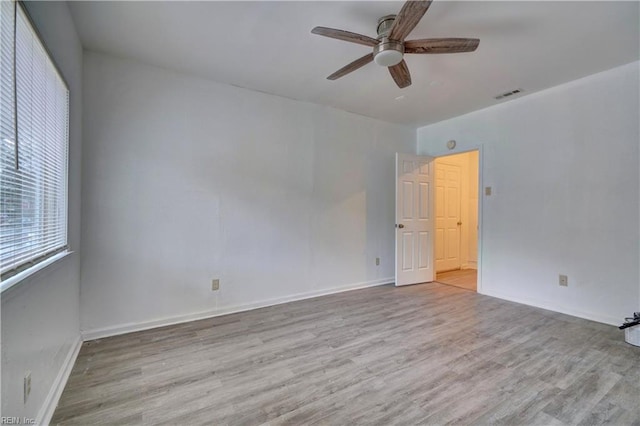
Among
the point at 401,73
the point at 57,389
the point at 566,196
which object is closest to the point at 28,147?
the point at 57,389

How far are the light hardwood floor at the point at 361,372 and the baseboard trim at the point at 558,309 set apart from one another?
11 centimetres

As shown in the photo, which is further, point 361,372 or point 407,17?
point 361,372

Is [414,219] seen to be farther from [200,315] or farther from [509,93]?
[200,315]

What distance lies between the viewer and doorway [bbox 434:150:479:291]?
215 inches

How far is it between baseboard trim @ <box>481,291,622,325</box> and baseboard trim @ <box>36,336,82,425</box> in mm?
4503

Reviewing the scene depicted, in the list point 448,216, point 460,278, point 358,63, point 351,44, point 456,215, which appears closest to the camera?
point 358,63

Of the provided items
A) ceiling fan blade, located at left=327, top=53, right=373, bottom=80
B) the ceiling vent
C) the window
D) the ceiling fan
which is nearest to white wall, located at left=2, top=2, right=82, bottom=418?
the window

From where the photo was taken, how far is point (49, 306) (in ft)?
5.49

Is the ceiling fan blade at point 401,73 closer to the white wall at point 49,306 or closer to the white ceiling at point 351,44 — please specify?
the white ceiling at point 351,44

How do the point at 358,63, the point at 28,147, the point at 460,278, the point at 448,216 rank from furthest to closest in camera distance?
the point at 448,216 < the point at 460,278 < the point at 358,63 < the point at 28,147

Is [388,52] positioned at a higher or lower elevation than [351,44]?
lower

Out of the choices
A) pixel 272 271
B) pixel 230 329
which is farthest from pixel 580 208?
pixel 230 329

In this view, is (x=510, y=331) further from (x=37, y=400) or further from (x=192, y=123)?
(x=192, y=123)

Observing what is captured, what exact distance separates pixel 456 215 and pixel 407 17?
472 centimetres
